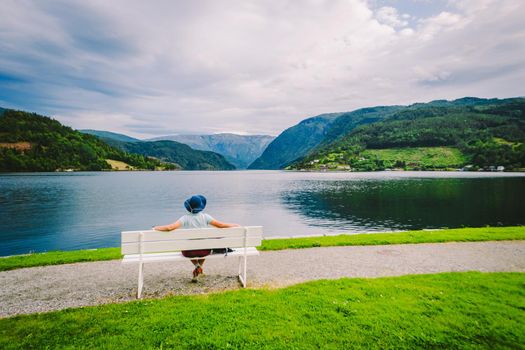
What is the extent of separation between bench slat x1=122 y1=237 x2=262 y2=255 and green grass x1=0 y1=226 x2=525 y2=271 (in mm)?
4647

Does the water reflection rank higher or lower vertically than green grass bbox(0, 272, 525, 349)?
lower

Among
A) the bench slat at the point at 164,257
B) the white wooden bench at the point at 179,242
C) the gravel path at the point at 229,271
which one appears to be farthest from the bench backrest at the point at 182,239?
the gravel path at the point at 229,271

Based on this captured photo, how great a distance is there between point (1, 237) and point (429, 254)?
33.4 metres

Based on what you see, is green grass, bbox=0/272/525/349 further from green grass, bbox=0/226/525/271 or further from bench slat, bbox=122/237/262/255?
green grass, bbox=0/226/525/271

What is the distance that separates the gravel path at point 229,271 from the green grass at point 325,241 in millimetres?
561

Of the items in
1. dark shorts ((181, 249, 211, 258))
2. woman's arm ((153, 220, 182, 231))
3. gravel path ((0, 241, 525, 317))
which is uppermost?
woman's arm ((153, 220, 182, 231))

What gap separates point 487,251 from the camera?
1253 cm

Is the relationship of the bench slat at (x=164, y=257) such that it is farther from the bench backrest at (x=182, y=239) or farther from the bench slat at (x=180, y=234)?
the bench slat at (x=180, y=234)

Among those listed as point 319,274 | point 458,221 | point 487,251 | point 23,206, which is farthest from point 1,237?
point 458,221

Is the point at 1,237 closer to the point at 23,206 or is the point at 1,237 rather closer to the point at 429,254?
the point at 23,206

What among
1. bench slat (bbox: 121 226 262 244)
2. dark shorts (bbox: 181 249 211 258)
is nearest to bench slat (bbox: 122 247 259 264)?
dark shorts (bbox: 181 249 211 258)

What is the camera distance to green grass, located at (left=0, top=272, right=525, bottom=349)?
5.23m

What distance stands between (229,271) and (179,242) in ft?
9.26

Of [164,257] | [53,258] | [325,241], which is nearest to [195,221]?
[164,257]
